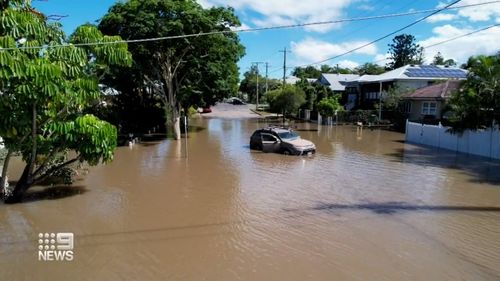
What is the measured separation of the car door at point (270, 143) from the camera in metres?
24.7

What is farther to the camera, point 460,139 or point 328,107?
point 328,107

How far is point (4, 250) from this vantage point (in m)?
9.27

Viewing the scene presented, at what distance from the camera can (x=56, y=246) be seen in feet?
31.7

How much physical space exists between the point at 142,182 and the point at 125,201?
9.87 feet

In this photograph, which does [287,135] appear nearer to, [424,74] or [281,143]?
[281,143]

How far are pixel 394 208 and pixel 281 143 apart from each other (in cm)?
1217

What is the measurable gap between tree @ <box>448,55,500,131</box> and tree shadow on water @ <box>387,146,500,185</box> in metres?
1.97

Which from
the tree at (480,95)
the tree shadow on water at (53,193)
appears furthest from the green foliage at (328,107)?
the tree shadow on water at (53,193)

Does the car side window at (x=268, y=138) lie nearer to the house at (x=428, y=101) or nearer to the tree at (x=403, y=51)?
the house at (x=428, y=101)

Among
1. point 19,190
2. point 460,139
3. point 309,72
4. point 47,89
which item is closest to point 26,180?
point 19,190

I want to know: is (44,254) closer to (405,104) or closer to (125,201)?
(125,201)

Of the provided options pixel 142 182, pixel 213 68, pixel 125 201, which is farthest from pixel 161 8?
pixel 125 201

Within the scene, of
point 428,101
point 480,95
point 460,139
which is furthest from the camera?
point 428,101

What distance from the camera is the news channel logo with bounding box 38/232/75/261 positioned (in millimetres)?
8914
